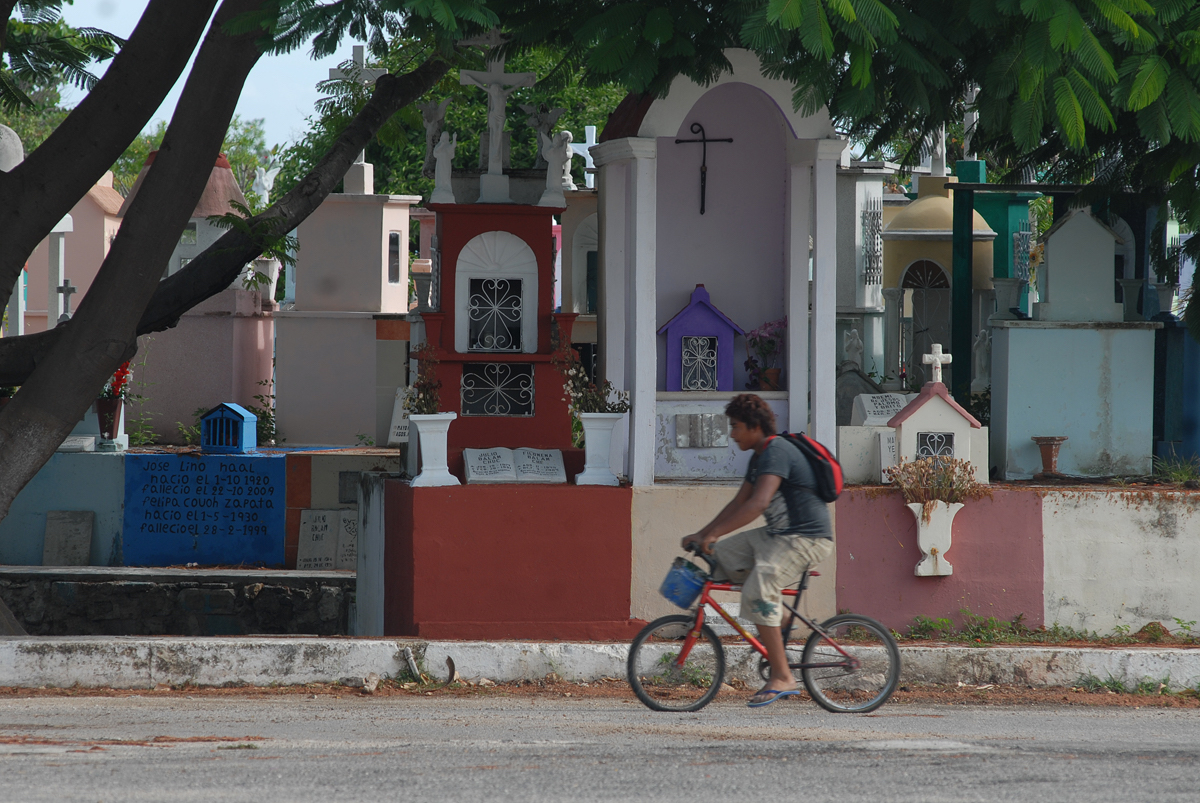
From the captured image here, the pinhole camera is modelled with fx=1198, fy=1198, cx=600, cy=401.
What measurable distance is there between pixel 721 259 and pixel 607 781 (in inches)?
239

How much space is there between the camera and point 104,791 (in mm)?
4871

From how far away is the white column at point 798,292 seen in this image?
9305 mm

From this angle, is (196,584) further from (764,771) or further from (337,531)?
(764,771)

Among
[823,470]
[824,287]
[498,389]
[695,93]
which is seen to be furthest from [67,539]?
[823,470]

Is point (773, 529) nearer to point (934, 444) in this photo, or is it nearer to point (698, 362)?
point (934, 444)

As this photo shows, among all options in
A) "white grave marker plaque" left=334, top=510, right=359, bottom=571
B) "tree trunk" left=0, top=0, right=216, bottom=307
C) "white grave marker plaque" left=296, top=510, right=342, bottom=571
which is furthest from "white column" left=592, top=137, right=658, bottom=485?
"white grave marker plaque" left=296, top=510, right=342, bottom=571

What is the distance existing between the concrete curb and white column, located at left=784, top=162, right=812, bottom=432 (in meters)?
2.14

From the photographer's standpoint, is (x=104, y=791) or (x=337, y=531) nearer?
(x=104, y=791)

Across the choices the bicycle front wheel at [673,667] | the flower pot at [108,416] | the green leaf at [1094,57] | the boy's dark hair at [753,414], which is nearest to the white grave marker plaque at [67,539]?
the flower pot at [108,416]

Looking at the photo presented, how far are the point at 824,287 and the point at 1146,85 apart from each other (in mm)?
2498

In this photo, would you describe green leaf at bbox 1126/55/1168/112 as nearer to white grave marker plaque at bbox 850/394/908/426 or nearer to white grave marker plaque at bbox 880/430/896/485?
white grave marker plaque at bbox 880/430/896/485

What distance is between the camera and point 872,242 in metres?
17.8

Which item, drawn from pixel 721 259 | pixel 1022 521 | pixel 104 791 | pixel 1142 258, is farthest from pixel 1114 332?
pixel 104 791

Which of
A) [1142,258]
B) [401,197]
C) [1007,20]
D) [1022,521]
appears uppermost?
[401,197]
